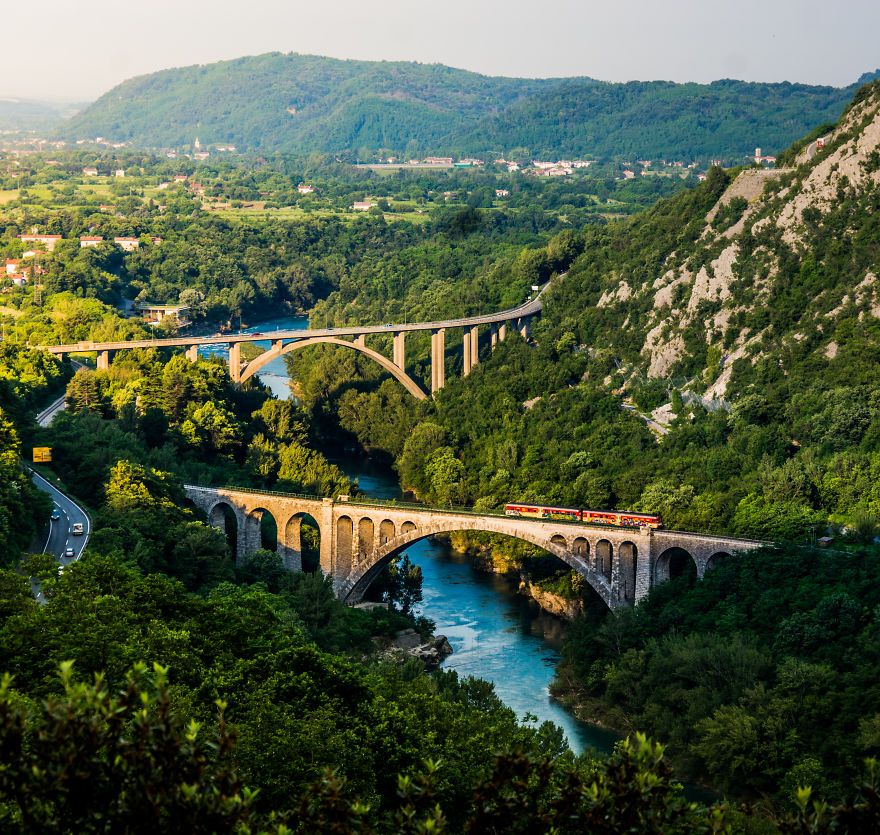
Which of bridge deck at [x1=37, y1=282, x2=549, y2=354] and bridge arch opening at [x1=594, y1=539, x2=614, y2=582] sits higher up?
bridge deck at [x1=37, y1=282, x2=549, y2=354]

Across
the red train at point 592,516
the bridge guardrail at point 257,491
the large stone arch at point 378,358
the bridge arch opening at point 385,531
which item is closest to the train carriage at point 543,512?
the red train at point 592,516

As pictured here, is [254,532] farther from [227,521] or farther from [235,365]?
[235,365]

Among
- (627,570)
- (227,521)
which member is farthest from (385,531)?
(627,570)

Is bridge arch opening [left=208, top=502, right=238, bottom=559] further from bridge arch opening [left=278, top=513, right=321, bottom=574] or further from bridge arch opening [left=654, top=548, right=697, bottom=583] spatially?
bridge arch opening [left=654, top=548, right=697, bottom=583]

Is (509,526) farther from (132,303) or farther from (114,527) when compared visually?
(132,303)

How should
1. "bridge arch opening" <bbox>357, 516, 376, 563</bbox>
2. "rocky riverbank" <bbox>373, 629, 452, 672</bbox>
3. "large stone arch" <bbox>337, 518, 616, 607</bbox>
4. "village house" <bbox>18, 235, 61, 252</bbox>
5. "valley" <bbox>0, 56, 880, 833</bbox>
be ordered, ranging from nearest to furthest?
1. "valley" <bbox>0, 56, 880, 833</bbox>
2. "rocky riverbank" <bbox>373, 629, 452, 672</bbox>
3. "large stone arch" <bbox>337, 518, 616, 607</bbox>
4. "bridge arch opening" <bbox>357, 516, 376, 563</bbox>
5. "village house" <bbox>18, 235, 61, 252</bbox>

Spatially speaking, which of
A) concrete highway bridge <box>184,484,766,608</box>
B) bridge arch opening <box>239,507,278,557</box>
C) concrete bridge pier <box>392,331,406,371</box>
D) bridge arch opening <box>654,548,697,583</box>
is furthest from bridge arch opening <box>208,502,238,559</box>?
concrete bridge pier <box>392,331,406,371</box>

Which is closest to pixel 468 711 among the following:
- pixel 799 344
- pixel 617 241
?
pixel 799 344
